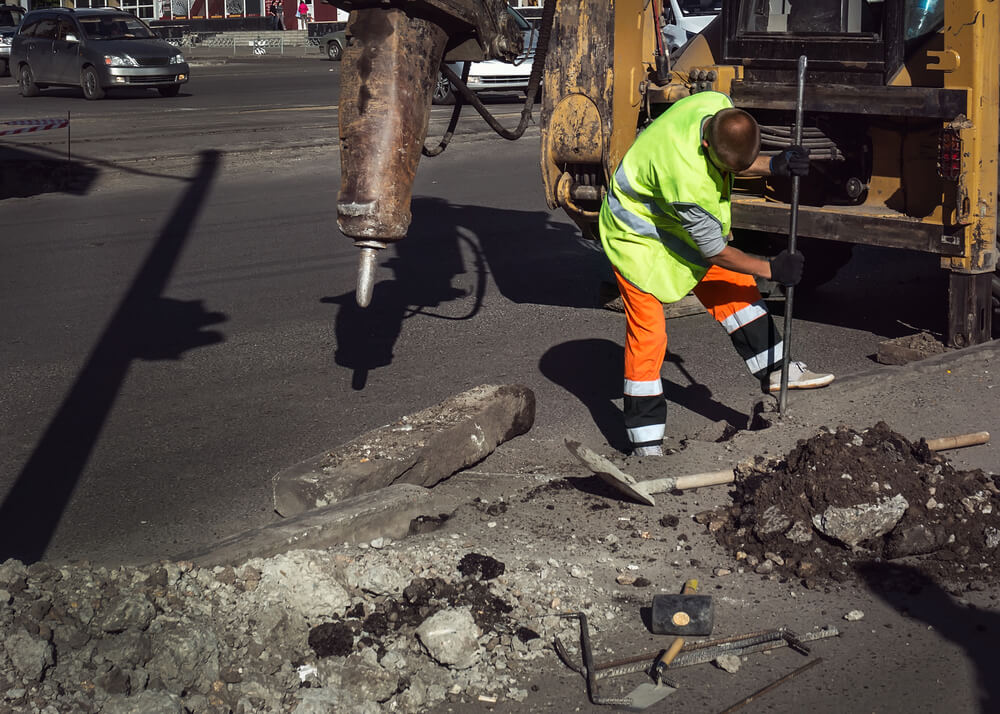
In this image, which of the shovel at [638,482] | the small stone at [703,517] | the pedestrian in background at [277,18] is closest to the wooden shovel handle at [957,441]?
the shovel at [638,482]

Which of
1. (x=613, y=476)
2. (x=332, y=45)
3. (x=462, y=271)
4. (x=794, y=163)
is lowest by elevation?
(x=613, y=476)


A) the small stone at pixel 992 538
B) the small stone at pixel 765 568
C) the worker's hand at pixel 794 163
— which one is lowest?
the small stone at pixel 765 568

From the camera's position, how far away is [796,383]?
5.93 m

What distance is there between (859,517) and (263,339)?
13.9 ft

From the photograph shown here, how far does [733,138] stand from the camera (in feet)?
15.6

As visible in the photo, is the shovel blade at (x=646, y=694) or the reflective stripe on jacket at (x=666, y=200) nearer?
the shovel blade at (x=646, y=694)

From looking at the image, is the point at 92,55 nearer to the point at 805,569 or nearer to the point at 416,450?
the point at 416,450

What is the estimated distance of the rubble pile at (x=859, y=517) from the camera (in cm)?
436

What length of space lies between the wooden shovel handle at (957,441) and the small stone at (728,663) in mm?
1893

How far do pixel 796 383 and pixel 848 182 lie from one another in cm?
181

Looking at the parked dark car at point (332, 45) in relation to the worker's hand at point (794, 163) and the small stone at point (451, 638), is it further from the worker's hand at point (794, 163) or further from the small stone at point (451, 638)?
the small stone at point (451, 638)

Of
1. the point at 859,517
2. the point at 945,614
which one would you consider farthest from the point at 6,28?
the point at 945,614

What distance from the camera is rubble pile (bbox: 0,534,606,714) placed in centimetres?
342

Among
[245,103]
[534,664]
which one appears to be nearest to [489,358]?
[534,664]
